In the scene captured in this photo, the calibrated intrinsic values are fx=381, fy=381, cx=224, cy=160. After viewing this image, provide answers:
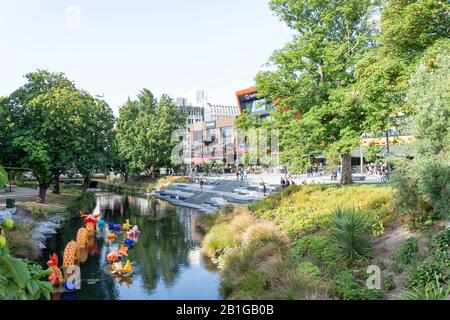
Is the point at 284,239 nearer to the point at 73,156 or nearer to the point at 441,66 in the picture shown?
the point at 441,66

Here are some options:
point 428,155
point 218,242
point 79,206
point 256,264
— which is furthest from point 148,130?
point 428,155

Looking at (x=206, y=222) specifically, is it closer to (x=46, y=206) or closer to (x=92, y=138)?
(x=46, y=206)

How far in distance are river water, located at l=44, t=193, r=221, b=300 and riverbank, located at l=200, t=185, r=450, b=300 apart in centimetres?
117

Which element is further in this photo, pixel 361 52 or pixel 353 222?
pixel 361 52

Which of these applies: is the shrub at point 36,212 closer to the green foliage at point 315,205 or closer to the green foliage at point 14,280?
the green foliage at point 315,205

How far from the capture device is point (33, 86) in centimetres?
3375

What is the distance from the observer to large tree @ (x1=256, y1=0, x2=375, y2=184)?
22484 millimetres

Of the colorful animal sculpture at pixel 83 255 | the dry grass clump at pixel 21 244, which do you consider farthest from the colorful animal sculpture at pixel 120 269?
the dry grass clump at pixel 21 244

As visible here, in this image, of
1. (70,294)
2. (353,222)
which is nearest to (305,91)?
(353,222)

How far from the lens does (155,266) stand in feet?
62.1

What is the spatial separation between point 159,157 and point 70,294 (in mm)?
48351

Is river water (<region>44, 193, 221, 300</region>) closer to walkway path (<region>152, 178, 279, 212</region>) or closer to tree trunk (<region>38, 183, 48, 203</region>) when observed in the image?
tree trunk (<region>38, 183, 48, 203</region>)

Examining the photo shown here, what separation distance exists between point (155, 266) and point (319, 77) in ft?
52.4

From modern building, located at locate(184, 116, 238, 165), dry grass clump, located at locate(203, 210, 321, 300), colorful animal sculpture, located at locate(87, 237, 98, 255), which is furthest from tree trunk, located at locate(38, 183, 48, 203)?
modern building, located at locate(184, 116, 238, 165)
